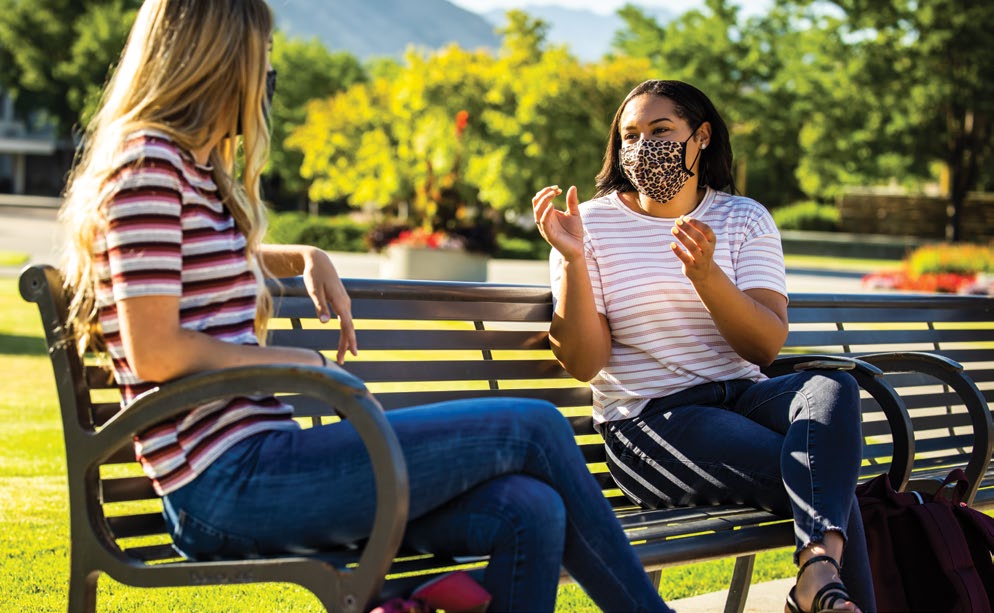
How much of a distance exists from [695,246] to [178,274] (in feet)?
4.60

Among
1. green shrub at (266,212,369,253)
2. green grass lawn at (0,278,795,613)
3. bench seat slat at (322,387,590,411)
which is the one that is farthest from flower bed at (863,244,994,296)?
bench seat slat at (322,387,590,411)

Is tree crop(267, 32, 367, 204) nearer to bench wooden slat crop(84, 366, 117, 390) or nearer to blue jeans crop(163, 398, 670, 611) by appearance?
bench wooden slat crop(84, 366, 117, 390)

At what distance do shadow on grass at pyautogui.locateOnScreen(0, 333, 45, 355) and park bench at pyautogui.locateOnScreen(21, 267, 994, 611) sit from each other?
245 inches

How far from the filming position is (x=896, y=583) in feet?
9.52

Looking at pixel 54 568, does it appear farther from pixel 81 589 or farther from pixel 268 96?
pixel 268 96

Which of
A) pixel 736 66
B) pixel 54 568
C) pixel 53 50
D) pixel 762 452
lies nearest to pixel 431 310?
pixel 762 452

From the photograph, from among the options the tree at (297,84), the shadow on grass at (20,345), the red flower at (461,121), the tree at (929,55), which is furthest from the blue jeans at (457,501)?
the tree at (297,84)

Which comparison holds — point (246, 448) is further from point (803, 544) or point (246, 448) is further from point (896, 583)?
point (896, 583)

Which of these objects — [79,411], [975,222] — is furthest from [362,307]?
[975,222]

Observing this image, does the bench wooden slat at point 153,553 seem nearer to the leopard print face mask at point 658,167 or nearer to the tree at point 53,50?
the leopard print face mask at point 658,167

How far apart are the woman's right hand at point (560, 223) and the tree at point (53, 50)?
59974 mm

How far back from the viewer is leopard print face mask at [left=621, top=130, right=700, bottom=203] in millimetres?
3391

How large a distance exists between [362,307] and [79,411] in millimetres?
906

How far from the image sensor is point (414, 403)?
309 centimetres
